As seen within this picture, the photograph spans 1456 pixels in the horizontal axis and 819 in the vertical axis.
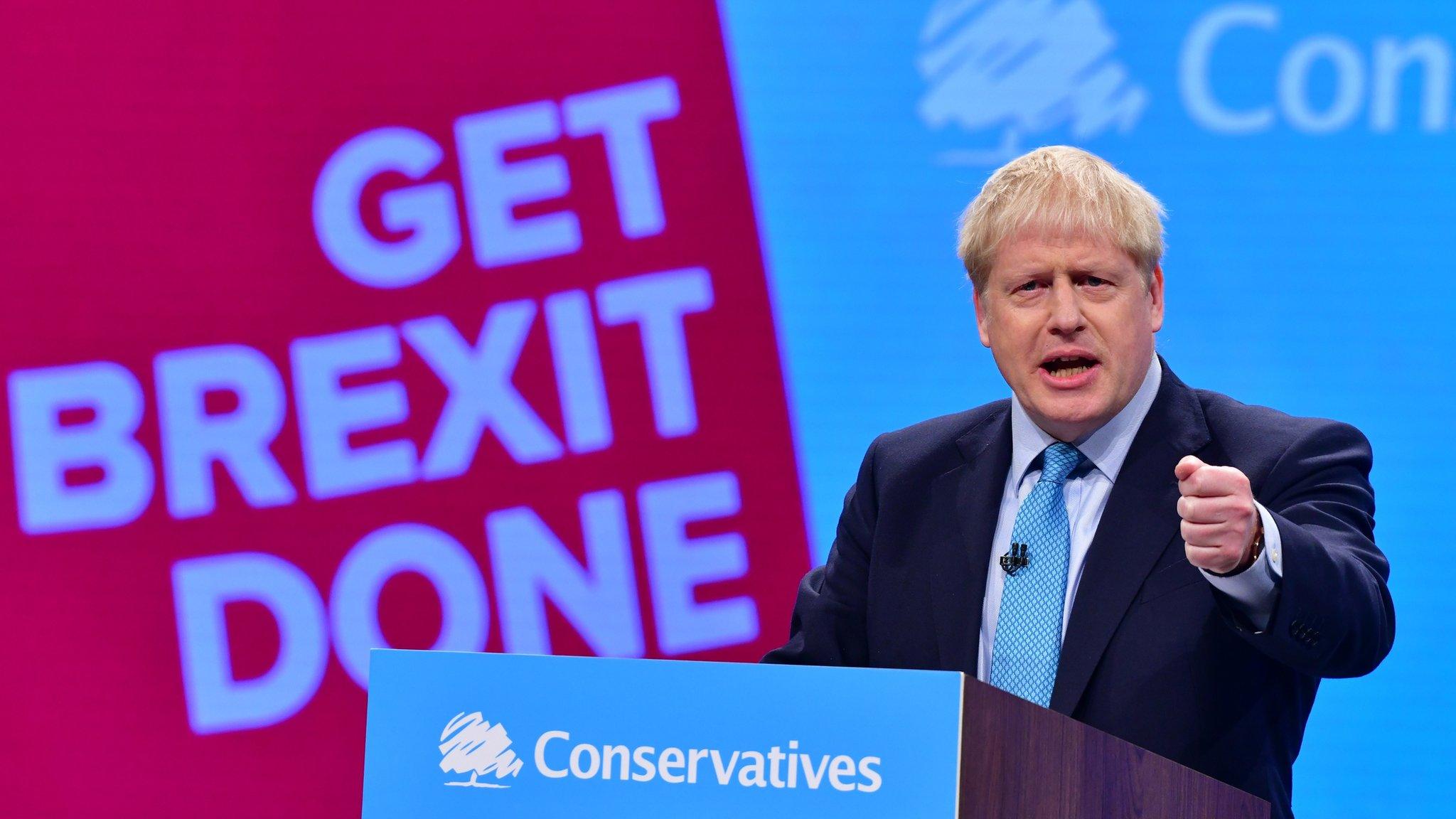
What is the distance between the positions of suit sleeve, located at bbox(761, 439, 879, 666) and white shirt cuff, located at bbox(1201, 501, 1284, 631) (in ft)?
2.07

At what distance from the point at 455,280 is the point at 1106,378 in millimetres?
1937

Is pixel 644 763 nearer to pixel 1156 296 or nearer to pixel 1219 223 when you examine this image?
pixel 1156 296

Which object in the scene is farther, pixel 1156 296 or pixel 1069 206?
pixel 1156 296

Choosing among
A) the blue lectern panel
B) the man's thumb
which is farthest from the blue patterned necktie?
the blue lectern panel

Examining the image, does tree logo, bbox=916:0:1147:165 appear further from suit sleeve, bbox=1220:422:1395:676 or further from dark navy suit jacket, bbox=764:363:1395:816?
suit sleeve, bbox=1220:422:1395:676

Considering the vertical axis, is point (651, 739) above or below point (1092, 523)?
below

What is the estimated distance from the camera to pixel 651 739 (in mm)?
1253

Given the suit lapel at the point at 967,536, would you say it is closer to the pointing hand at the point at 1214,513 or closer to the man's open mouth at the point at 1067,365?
the man's open mouth at the point at 1067,365

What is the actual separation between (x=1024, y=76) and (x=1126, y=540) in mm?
1620

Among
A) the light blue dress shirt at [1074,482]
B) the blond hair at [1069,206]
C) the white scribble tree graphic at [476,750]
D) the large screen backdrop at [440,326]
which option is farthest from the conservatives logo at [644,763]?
the large screen backdrop at [440,326]

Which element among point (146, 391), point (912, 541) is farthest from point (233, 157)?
point (912, 541)

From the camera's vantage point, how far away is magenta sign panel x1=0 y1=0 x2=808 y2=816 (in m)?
3.38

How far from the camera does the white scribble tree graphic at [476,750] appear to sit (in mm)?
1288

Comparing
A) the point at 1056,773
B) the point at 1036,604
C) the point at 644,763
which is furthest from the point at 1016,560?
the point at 644,763
